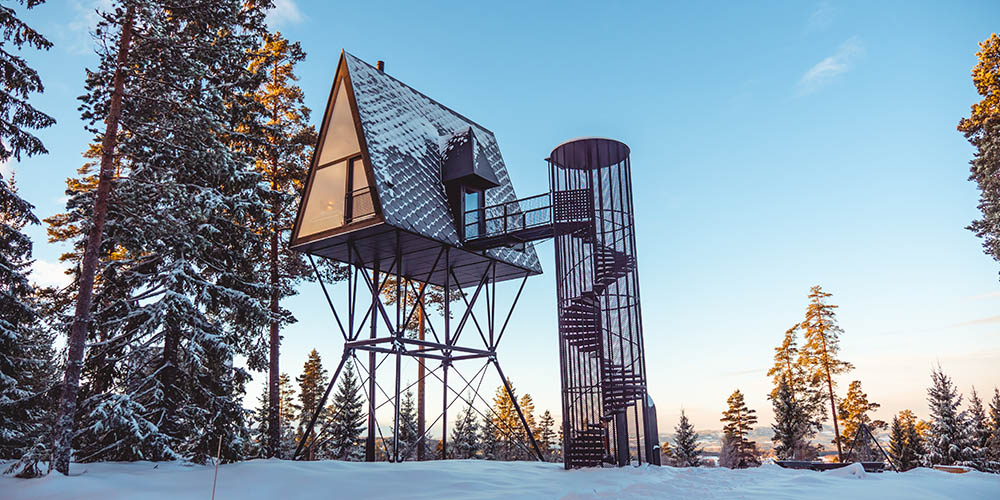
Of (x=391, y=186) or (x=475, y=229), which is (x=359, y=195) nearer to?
(x=391, y=186)

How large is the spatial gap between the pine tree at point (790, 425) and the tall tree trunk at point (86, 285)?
33.8 m

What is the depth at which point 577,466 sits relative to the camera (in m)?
14.7

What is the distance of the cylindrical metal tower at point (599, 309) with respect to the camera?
Result: 1521cm

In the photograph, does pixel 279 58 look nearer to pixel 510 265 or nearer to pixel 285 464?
pixel 510 265

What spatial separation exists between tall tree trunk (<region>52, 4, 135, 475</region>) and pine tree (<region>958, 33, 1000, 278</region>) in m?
24.2

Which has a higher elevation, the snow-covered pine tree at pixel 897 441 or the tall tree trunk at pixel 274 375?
the tall tree trunk at pixel 274 375

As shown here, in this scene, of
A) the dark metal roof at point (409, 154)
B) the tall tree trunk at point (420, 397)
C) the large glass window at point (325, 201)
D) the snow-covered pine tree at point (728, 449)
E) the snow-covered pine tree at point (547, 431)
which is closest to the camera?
the dark metal roof at point (409, 154)

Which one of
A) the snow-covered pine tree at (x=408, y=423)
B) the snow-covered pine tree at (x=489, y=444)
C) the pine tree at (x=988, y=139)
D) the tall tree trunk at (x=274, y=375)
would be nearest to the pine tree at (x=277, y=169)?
the tall tree trunk at (x=274, y=375)

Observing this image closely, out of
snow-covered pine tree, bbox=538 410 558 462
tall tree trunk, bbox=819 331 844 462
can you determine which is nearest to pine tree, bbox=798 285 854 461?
tall tree trunk, bbox=819 331 844 462

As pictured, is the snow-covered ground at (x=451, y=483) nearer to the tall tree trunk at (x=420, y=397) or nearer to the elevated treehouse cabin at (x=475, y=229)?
the elevated treehouse cabin at (x=475, y=229)

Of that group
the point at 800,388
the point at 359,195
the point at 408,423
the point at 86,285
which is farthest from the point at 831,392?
A: the point at 86,285

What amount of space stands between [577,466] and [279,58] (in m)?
16.8

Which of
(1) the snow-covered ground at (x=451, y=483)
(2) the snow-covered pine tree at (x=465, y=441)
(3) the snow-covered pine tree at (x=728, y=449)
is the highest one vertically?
(1) the snow-covered ground at (x=451, y=483)

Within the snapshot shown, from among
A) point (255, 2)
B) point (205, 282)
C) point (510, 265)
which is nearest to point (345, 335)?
point (205, 282)
